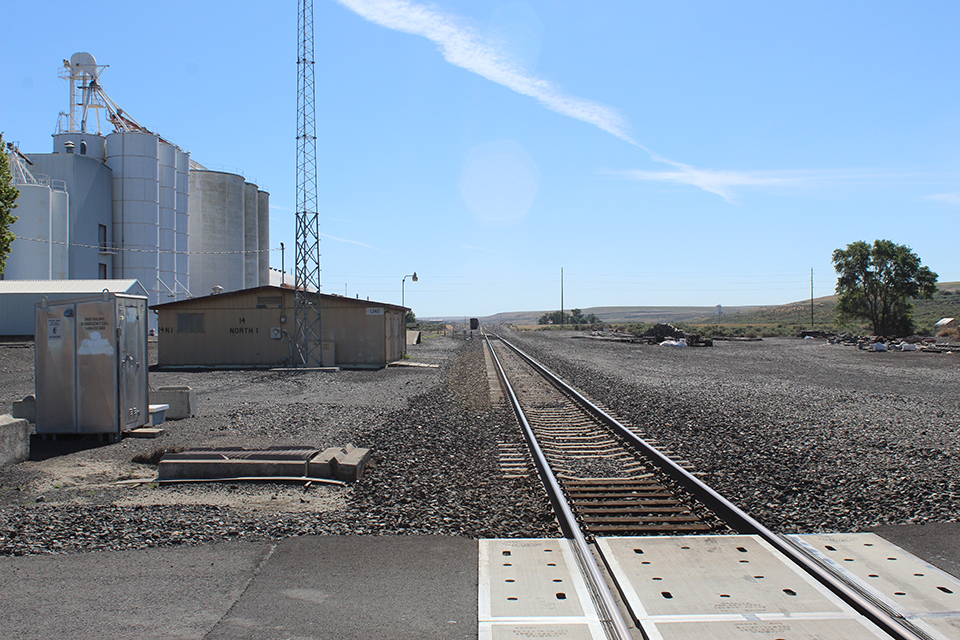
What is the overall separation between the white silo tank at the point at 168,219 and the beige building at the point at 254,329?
1086 inches

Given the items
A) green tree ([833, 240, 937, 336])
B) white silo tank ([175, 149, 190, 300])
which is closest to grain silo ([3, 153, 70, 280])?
white silo tank ([175, 149, 190, 300])

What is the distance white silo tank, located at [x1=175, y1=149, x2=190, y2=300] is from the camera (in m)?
53.3

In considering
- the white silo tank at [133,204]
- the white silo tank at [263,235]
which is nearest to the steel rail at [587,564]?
the white silo tank at [133,204]

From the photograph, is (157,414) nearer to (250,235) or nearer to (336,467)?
(336,467)

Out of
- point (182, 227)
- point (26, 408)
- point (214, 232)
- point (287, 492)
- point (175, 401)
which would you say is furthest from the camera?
point (214, 232)

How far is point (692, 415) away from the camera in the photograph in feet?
39.6

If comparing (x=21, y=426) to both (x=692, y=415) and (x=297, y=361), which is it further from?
(x=297, y=361)

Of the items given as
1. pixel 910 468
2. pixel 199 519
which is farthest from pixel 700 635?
pixel 910 468

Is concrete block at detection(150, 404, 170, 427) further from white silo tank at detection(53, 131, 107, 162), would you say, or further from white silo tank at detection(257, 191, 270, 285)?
white silo tank at detection(257, 191, 270, 285)

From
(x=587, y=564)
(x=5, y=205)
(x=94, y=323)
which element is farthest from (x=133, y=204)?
(x=587, y=564)

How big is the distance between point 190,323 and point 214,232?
3699 cm

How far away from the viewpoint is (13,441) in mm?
8211

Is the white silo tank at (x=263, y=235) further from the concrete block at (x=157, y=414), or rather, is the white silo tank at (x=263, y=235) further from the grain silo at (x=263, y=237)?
the concrete block at (x=157, y=414)

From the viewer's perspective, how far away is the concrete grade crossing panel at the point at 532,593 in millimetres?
3521
